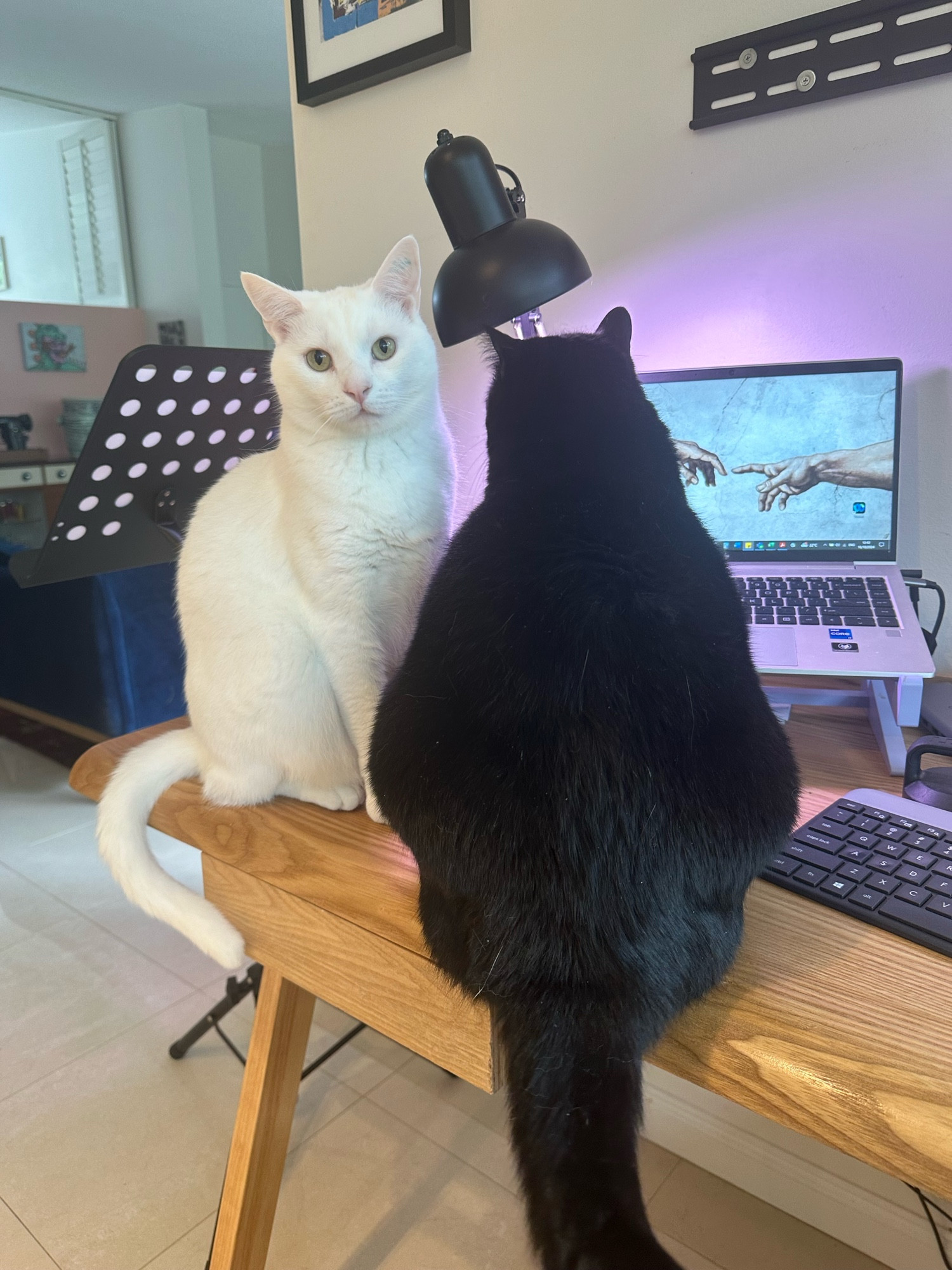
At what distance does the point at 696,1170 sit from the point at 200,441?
134cm

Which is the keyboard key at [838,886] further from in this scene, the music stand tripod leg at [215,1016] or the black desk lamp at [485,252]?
the music stand tripod leg at [215,1016]

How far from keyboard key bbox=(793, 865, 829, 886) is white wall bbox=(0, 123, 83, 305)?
4724 mm

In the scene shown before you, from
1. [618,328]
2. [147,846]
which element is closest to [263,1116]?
[147,846]

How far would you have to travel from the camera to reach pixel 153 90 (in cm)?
398

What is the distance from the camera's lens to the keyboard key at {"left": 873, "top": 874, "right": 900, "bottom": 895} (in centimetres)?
58

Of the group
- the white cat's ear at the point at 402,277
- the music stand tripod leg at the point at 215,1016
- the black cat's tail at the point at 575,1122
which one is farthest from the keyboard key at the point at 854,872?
the music stand tripod leg at the point at 215,1016

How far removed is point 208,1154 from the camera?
125 centimetres

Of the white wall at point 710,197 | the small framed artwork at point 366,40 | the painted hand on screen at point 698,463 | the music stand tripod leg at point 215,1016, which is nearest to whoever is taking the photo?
the white wall at point 710,197

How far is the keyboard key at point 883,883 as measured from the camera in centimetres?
58

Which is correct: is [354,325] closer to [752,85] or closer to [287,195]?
[752,85]

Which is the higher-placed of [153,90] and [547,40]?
[153,90]

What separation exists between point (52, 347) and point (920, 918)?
4.68m

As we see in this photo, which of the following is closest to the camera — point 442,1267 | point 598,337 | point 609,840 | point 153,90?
point 609,840

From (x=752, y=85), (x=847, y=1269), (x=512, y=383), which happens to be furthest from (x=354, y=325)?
(x=847, y=1269)
